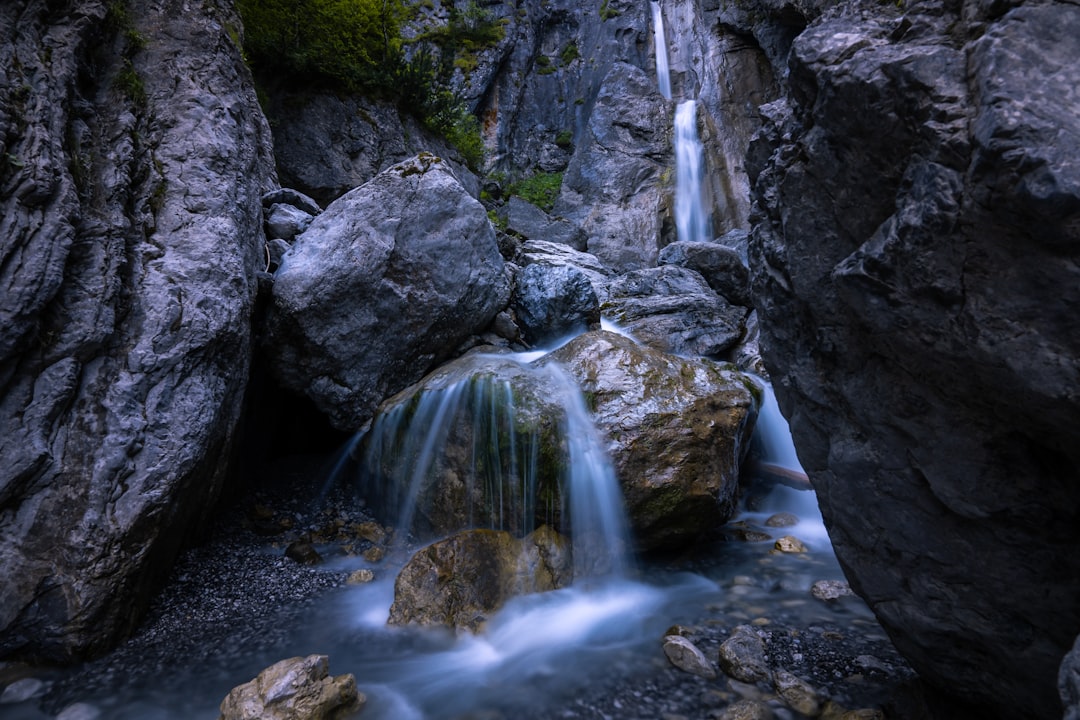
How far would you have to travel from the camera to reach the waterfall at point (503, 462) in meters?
4.76

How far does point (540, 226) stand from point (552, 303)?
9.93m

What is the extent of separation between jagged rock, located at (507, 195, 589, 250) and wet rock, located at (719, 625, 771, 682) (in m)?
14.0

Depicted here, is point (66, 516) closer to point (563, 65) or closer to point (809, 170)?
point (809, 170)

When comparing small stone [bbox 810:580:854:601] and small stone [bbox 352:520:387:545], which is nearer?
small stone [bbox 810:580:854:601]

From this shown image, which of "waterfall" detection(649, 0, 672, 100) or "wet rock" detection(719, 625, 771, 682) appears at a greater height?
"waterfall" detection(649, 0, 672, 100)

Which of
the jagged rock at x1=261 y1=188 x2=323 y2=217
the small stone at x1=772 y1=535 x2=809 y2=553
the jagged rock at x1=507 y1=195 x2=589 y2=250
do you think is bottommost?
the small stone at x1=772 y1=535 x2=809 y2=553

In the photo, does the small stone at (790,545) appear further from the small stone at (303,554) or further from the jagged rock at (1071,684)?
the small stone at (303,554)

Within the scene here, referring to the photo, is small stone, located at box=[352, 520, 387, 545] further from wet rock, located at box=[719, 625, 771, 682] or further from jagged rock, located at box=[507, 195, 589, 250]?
jagged rock, located at box=[507, 195, 589, 250]

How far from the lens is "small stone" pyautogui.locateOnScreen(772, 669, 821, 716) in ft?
8.87

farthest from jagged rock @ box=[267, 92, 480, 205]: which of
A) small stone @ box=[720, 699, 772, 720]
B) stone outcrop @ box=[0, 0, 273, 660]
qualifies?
small stone @ box=[720, 699, 772, 720]

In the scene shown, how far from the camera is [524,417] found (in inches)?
199

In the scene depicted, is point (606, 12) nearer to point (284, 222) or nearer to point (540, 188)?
point (540, 188)

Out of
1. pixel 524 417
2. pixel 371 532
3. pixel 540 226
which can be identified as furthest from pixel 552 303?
pixel 540 226

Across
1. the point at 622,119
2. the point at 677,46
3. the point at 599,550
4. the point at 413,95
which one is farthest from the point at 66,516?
the point at 677,46
